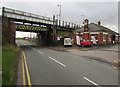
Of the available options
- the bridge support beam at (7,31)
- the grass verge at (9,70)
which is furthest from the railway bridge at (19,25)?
the grass verge at (9,70)

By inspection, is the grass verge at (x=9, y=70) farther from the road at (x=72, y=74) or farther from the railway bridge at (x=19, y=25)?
the railway bridge at (x=19, y=25)

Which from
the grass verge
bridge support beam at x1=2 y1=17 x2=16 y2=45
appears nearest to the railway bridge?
bridge support beam at x1=2 y1=17 x2=16 y2=45

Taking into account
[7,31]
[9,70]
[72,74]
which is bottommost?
[72,74]

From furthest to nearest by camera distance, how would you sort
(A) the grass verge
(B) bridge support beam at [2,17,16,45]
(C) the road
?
1. (B) bridge support beam at [2,17,16,45]
2. (C) the road
3. (A) the grass verge

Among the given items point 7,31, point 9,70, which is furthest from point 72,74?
point 7,31

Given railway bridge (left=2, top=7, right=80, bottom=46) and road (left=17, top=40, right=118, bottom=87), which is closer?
road (left=17, top=40, right=118, bottom=87)

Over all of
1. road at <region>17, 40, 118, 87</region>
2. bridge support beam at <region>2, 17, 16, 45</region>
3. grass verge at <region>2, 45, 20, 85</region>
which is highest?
bridge support beam at <region>2, 17, 16, 45</region>

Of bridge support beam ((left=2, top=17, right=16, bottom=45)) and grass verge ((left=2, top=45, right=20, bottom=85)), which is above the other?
bridge support beam ((left=2, top=17, right=16, bottom=45))

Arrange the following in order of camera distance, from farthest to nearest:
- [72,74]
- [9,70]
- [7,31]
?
[7,31]
[9,70]
[72,74]

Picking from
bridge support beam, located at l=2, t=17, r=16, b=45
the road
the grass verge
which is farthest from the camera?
bridge support beam, located at l=2, t=17, r=16, b=45

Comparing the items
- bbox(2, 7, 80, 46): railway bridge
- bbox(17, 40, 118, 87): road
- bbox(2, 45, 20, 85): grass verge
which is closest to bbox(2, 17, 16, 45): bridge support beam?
bbox(2, 7, 80, 46): railway bridge

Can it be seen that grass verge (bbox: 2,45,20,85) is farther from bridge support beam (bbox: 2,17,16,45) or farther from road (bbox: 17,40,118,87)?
bridge support beam (bbox: 2,17,16,45)

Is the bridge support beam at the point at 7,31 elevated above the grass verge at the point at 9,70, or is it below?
above

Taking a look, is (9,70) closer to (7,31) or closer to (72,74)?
(72,74)
